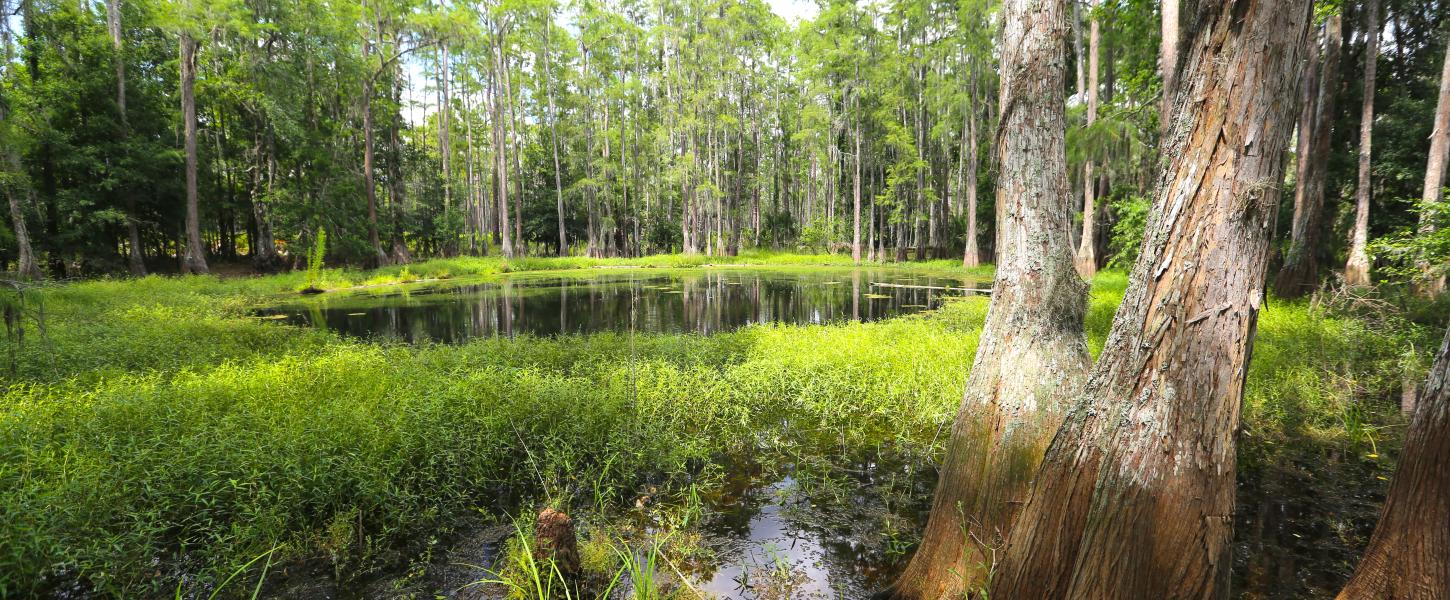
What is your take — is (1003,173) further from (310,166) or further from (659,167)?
(659,167)

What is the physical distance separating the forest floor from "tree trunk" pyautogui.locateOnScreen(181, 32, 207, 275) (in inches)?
648

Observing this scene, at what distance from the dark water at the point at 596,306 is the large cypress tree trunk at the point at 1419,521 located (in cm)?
697

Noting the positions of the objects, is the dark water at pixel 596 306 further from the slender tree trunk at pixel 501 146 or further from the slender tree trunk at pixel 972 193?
the slender tree trunk at pixel 501 146

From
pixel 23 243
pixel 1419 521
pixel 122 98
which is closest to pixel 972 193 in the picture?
pixel 1419 521

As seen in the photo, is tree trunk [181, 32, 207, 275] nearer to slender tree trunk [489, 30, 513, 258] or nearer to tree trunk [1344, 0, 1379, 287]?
slender tree trunk [489, 30, 513, 258]

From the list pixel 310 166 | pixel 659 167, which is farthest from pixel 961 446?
pixel 659 167

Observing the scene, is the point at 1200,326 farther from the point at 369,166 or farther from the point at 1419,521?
the point at 369,166

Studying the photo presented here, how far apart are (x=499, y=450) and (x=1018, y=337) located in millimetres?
4137

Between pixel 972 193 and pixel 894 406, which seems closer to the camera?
pixel 894 406

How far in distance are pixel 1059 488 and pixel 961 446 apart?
93 centimetres

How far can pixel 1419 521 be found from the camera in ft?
6.56

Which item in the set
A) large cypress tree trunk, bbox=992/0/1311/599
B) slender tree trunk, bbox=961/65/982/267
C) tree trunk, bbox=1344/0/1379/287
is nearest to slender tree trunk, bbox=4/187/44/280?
large cypress tree trunk, bbox=992/0/1311/599

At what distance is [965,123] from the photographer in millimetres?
27969

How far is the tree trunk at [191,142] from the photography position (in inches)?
769
